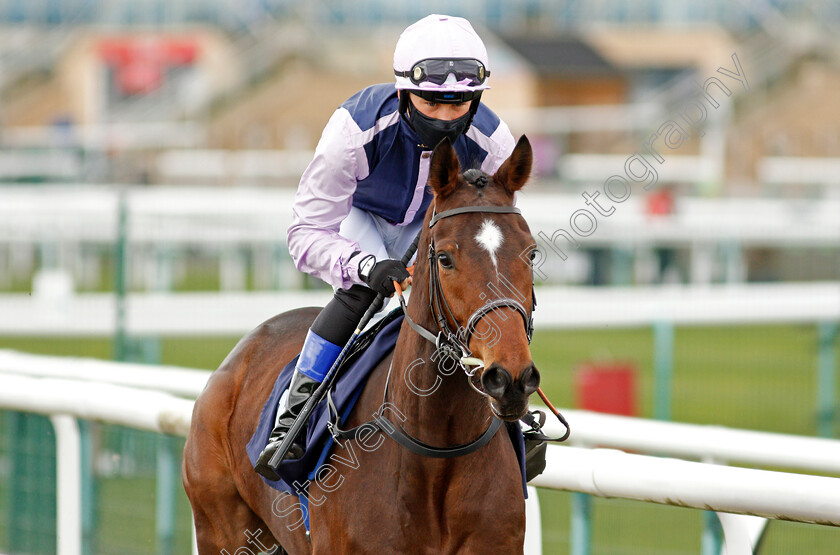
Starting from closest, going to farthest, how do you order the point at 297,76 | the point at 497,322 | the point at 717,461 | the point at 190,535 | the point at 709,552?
the point at 497,322 < the point at 709,552 < the point at 717,461 < the point at 190,535 < the point at 297,76

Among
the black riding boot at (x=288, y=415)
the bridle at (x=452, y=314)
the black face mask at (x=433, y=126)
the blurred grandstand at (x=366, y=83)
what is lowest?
the black riding boot at (x=288, y=415)

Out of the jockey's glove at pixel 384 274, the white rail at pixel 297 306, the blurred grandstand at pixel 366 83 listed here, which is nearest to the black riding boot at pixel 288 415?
the jockey's glove at pixel 384 274

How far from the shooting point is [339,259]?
3.44 metres

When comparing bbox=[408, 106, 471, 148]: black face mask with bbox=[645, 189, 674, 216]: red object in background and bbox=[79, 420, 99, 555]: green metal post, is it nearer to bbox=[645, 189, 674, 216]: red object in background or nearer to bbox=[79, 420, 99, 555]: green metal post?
bbox=[79, 420, 99, 555]: green metal post

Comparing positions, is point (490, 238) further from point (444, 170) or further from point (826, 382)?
point (826, 382)

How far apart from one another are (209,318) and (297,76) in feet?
83.0

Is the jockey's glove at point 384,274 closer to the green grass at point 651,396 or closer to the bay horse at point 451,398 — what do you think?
the bay horse at point 451,398

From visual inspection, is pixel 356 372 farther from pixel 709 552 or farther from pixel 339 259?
pixel 709 552

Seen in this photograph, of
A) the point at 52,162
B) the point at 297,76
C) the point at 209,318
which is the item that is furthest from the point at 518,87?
the point at 209,318

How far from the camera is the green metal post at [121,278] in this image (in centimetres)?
671

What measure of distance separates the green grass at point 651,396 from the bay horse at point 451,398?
106 cm

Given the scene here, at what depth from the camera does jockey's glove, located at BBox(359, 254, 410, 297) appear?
10.8ft

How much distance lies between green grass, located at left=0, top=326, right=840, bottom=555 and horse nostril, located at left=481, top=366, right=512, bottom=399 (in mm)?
1417

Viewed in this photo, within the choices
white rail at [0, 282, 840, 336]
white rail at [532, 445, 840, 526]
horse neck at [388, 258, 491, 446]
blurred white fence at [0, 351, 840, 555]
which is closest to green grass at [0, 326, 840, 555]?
blurred white fence at [0, 351, 840, 555]
